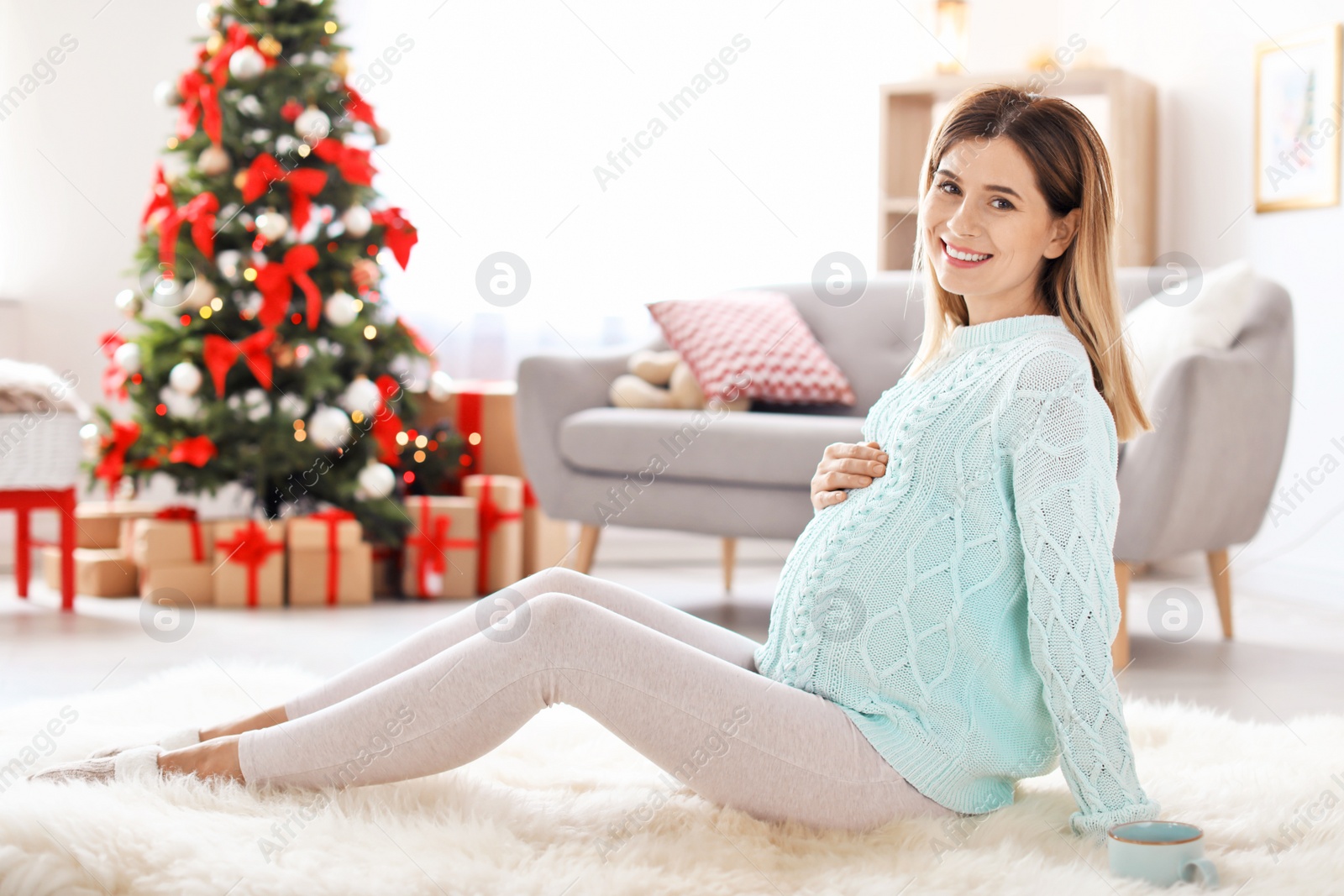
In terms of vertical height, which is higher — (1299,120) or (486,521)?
(1299,120)

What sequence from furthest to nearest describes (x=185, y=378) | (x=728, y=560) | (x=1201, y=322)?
(x=728, y=560) → (x=185, y=378) → (x=1201, y=322)

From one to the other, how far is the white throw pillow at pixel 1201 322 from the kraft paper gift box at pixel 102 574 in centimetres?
245

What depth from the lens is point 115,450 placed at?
122 inches

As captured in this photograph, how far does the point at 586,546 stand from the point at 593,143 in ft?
5.34

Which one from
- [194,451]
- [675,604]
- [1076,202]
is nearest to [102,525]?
[194,451]

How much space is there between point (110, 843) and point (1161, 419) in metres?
1.94

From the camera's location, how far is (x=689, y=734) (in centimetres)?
120

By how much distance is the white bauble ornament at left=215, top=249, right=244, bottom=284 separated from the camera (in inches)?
121

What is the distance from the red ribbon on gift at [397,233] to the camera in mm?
3191

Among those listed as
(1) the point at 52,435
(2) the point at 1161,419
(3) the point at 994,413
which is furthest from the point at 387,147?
(3) the point at 994,413

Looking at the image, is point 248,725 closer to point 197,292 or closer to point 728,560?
A: point 197,292

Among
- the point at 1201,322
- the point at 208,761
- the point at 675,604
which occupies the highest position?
the point at 1201,322

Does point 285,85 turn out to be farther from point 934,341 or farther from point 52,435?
point 934,341

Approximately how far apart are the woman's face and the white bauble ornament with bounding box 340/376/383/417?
2.08 metres
